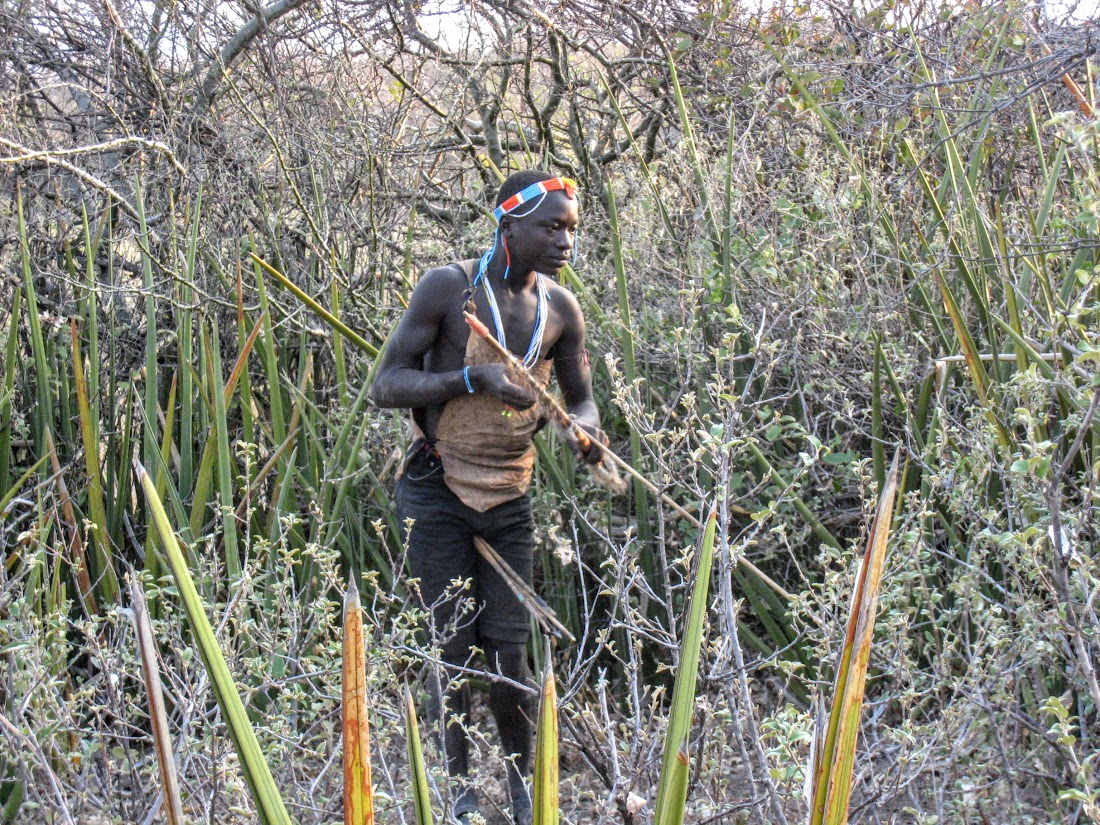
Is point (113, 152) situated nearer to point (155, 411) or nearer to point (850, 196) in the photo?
point (155, 411)

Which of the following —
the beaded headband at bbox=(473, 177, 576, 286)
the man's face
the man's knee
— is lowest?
the man's knee

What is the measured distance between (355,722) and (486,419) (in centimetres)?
220

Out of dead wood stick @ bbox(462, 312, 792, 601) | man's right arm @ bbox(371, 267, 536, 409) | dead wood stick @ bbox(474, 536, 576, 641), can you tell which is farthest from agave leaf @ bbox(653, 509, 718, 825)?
dead wood stick @ bbox(474, 536, 576, 641)

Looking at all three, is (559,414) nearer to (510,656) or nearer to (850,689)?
(510,656)

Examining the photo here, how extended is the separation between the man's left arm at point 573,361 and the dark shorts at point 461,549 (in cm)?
32

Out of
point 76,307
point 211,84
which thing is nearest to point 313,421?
point 76,307

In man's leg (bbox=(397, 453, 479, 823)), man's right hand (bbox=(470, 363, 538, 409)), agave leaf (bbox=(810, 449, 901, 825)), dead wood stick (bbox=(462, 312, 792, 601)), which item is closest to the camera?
agave leaf (bbox=(810, 449, 901, 825))

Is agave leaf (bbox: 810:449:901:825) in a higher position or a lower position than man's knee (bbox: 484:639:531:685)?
higher

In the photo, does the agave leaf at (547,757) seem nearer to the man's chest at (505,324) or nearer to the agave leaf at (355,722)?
the agave leaf at (355,722)

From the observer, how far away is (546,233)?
9.96 ft

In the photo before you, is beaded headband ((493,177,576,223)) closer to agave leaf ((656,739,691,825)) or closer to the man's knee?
the man's knee

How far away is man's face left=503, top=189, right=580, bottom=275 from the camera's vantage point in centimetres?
303

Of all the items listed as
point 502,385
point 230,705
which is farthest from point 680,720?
point 502,385

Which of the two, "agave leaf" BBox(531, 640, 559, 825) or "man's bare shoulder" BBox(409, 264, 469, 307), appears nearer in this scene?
"agave leaf" BBox(531, 640, 559, 825)
